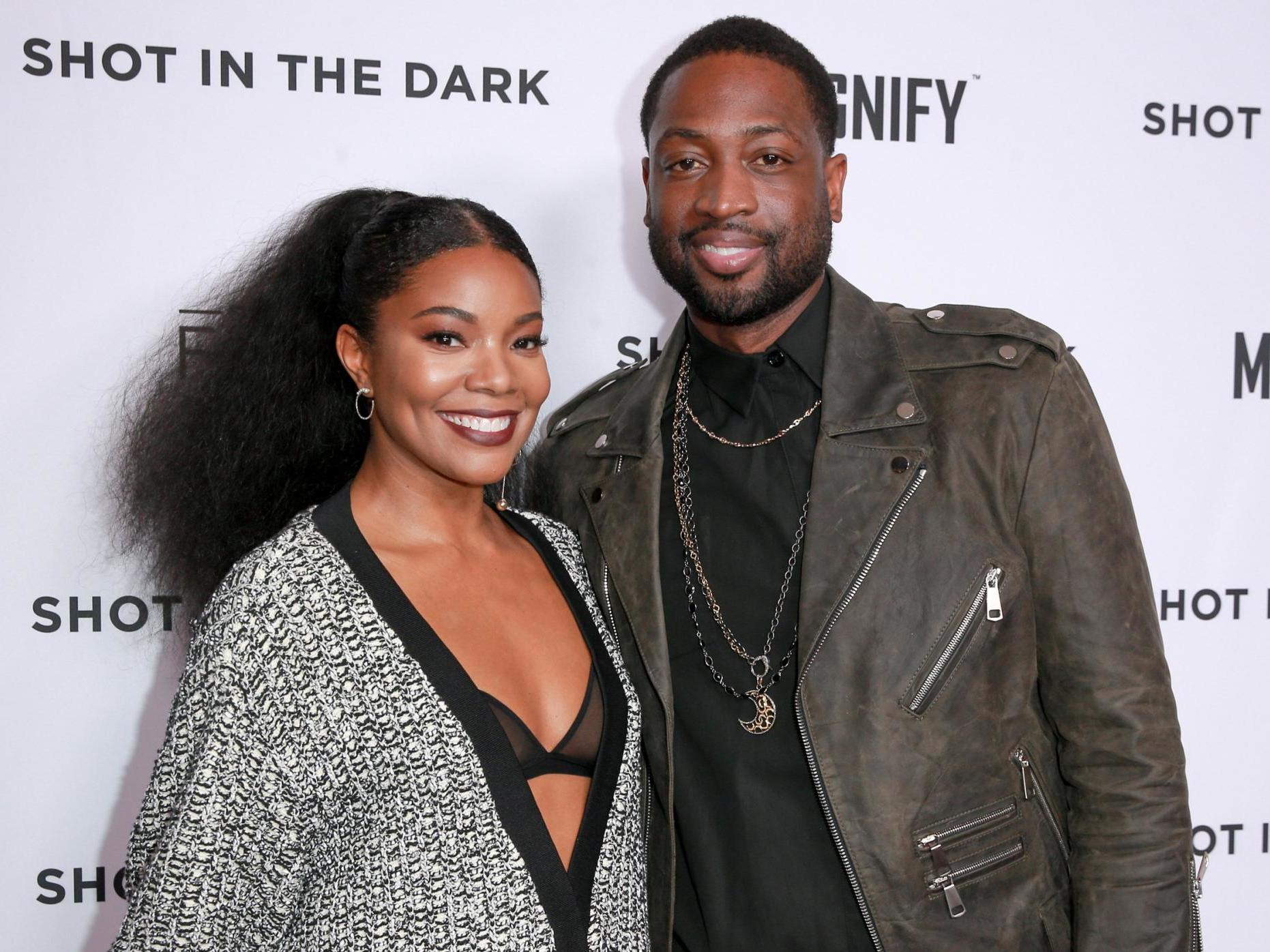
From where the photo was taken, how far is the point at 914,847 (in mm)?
1718

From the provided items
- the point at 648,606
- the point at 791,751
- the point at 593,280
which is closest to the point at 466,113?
the point at 593,280

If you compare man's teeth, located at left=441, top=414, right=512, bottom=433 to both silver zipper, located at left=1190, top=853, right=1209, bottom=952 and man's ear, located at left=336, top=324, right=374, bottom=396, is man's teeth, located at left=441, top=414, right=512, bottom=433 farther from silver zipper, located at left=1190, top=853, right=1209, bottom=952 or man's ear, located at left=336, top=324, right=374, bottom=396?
silver zipper, located at left=1190, top=853, right=1209, bottom=952

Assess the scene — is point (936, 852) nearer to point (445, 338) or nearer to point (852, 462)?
point (852, 462)

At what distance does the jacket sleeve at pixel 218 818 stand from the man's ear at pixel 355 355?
43cm

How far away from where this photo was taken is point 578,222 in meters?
2.58

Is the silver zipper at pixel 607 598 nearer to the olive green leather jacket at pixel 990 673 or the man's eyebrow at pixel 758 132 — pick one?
the olive green leather jacket at pixel 990 673

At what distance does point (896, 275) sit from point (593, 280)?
2.39 feet

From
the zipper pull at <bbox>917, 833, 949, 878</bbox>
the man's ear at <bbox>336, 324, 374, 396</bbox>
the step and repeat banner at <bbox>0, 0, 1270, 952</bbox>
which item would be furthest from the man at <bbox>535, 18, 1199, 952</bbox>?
the step and repeat banner at <bbox>0, 0, 1270, 952</bbox>

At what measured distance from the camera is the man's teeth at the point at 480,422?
1714 millimetres

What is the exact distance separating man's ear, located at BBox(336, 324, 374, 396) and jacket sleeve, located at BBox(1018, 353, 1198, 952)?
106cm

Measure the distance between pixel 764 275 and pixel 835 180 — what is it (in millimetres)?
276

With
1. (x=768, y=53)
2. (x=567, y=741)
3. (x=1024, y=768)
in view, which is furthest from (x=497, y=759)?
(x=768, y=53)

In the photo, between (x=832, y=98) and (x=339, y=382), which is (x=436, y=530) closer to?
(x=339, y=382)

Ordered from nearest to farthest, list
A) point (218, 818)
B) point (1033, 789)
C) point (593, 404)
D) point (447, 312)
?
point (218, 818), point (447, 312), point (1033, 789), point (593, 404)
